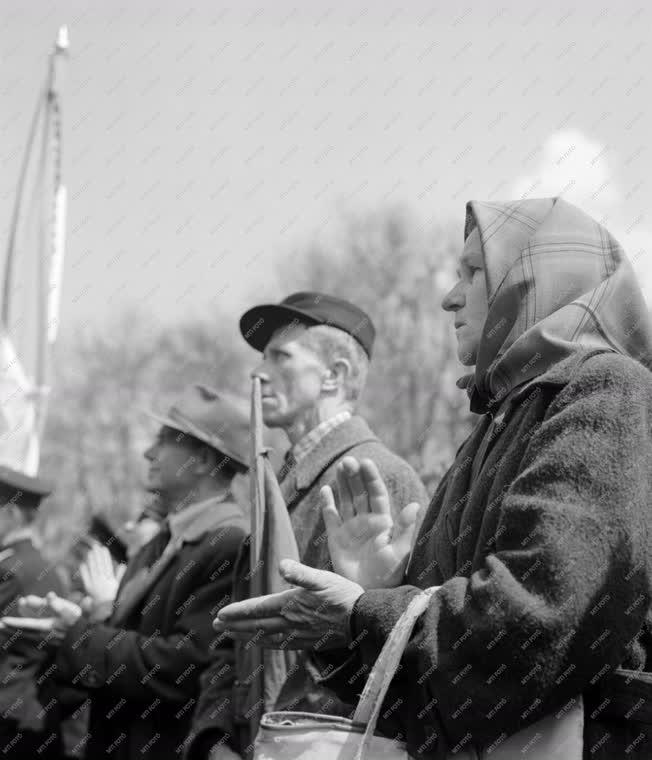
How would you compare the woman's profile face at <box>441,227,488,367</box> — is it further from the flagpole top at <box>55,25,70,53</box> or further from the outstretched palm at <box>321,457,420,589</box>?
the flagpole top at <box>55,25,70,53</box>

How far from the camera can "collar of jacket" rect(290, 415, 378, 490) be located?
12.5 ft

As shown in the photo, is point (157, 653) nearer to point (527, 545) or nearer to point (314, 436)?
point (314, 436)

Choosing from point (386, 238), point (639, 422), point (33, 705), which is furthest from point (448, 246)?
point (639, 422)

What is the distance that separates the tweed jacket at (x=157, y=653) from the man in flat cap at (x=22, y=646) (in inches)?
42.7

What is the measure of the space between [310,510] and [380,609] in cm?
172

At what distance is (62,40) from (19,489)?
5.99 metres

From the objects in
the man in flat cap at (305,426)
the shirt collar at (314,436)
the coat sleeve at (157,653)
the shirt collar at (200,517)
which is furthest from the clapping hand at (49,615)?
the shirt collar at (314,436)

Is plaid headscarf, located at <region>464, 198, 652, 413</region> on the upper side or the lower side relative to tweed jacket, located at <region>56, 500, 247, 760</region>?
upper

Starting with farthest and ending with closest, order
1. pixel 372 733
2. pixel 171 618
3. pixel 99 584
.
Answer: pixel 99 584, pixel 171 618, pixel 372 733

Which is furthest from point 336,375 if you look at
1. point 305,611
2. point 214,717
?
point 305,611

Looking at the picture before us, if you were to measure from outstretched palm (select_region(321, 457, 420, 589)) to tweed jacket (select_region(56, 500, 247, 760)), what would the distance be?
6.21 feet

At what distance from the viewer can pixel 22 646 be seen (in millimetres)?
5906

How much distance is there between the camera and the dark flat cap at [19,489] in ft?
22.0

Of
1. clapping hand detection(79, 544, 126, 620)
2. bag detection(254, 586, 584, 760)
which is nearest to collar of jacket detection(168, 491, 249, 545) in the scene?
clapping hand detection(79, 544, 126, 620)
